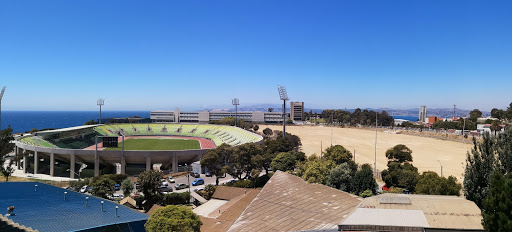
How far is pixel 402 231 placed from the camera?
1445cm

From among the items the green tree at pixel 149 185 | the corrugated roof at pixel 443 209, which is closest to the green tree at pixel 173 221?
the corrugated roof at pixel 443 209

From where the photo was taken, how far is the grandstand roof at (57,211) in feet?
52.5

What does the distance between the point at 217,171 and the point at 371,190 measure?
18.2m

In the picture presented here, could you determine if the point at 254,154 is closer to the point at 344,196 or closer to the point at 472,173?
the point at 344,196

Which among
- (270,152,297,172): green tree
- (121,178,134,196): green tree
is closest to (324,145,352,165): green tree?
(270,152,297,172): green tree

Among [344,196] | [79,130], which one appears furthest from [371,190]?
[79,130]

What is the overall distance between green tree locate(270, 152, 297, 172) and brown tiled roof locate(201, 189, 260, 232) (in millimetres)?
12239

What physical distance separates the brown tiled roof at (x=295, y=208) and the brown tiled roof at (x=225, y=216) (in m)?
2.11

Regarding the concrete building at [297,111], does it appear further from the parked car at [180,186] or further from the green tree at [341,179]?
the green tree at [341,179]

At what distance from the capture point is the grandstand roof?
52.5 ft

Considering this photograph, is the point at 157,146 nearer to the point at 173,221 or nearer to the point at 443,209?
the point at 173,221

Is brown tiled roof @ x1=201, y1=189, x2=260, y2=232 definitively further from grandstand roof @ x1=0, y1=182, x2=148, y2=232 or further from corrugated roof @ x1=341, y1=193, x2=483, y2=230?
corrugated roof @ x1=341, y1=193, x2=483, y2=230

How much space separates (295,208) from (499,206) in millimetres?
10780

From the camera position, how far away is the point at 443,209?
1622cm
